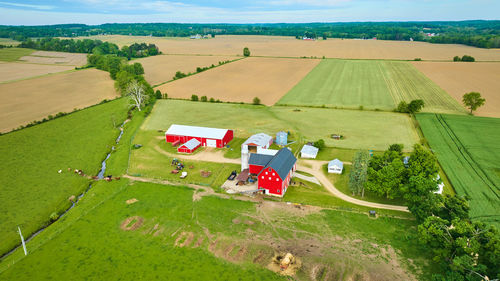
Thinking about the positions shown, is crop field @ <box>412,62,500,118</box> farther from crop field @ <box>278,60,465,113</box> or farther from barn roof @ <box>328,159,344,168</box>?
barn roof @ <box>328,159,344,168</box>

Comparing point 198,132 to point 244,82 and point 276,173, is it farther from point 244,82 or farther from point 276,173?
→ point 244,82

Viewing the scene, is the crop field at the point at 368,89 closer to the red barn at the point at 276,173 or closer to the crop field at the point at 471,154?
the crop field at the point at 471,154

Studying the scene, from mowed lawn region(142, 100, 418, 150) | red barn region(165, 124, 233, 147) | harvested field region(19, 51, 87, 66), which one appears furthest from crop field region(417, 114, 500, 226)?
harvested field region(19, 51, 87, 66)

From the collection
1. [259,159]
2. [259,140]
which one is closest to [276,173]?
[259,159]

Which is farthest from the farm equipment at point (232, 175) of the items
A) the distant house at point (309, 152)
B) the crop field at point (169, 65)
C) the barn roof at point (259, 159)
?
the crop field at point (169, 65)

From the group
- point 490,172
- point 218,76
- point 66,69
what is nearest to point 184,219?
point 490,172

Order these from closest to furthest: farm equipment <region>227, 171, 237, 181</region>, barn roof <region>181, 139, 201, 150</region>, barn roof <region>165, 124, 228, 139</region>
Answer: farm equipment <region>227, 171, 237, 181</region> < barn roof <region>181, 139, 201, 150</region> < barn roof <region>165, 124, 228, 139</region>
